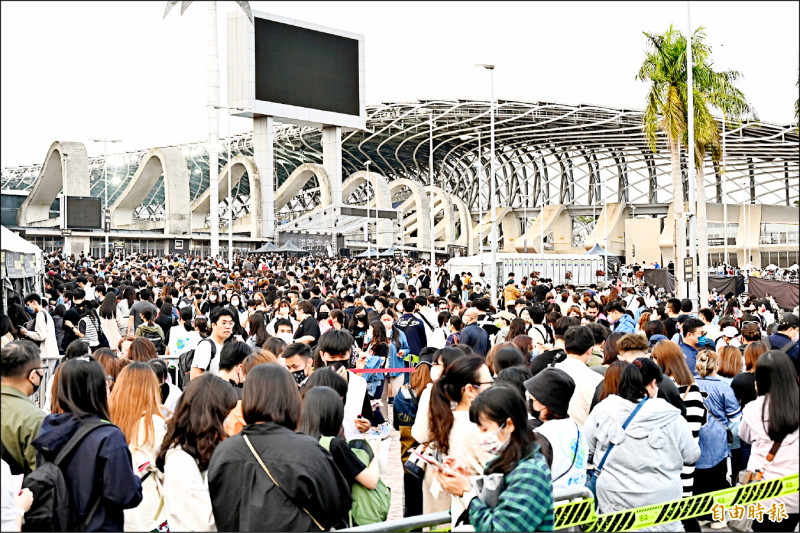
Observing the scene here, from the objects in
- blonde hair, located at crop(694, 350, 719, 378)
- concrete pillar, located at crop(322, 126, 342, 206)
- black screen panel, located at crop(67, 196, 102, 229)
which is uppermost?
concrete pillar, located at crop(322, 126, 342, 206)

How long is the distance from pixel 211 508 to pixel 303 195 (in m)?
131

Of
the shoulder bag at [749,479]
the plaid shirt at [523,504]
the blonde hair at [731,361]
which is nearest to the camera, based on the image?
the plaid shirt at [523,504]

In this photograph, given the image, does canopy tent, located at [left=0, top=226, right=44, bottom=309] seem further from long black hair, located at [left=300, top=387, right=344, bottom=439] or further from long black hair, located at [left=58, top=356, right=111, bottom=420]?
long black hair, located at [left=300, top=387, right=344, bottom=439]

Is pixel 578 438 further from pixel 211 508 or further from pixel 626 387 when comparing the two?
pixel 211 508

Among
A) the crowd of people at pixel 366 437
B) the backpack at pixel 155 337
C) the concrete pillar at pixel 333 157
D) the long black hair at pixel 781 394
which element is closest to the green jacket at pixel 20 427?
the crowd of people at pixel 366 437

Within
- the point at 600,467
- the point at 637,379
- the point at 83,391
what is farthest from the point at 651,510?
the point at 83,391

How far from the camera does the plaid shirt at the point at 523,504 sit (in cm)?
357

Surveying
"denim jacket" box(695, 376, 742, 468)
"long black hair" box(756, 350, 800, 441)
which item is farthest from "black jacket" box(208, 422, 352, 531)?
"denim jacket" box(695, 376, 742, 468)

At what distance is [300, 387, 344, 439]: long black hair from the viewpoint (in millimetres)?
4535

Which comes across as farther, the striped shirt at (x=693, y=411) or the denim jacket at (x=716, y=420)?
the denim jacket at (x=716, y=420)

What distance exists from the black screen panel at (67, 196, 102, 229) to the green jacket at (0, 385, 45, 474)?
4653 cm

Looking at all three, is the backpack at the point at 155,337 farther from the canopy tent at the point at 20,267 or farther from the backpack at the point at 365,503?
the backpack at the point at 365,503

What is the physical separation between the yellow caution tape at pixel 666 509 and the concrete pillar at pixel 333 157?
194ft

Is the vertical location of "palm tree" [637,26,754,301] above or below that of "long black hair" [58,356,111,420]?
above
